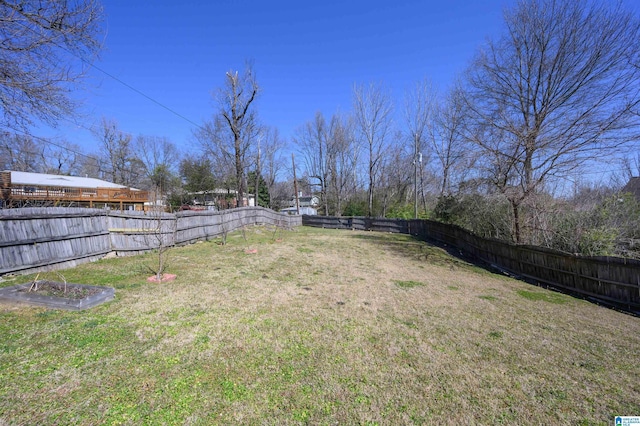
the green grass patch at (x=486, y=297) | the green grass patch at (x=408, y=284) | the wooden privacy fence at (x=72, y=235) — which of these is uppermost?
the wooden privacy fence at (x=72, y=235)

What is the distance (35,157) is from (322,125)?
107ft

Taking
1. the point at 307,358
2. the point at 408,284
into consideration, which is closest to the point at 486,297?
the point at 408,284

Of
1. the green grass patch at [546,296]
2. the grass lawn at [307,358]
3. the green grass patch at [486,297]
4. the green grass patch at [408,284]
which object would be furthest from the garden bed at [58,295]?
the green grass patch at [546,296]

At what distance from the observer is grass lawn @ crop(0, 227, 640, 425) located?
7.37 ft

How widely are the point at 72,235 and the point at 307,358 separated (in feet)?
20.6

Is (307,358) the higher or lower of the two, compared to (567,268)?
higher

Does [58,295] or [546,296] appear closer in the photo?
[58,295]

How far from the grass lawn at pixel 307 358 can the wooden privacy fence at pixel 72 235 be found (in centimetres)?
65

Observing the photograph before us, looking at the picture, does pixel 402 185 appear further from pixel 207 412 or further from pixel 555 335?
pixel 207 412

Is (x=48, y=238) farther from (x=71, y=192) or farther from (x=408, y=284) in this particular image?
(x=71, y=192)

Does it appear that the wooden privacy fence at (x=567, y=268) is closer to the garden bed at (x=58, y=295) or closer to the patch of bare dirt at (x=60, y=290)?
the garden bed at (x=58, y=295)

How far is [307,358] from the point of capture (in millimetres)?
3059

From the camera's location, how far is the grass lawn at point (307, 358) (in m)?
2.25

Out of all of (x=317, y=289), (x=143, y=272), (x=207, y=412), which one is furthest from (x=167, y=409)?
(x=143, y=272)
